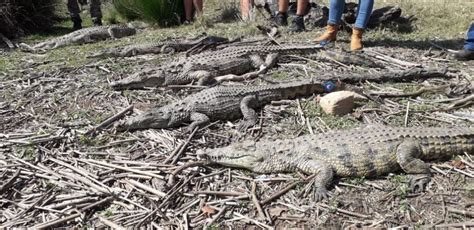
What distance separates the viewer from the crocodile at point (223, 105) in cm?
416

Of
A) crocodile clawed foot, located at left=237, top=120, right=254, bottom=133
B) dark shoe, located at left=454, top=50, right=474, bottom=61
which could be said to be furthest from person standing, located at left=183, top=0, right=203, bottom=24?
crocodile clawed foot, located at left=237, top=120, right=254, bottom=133

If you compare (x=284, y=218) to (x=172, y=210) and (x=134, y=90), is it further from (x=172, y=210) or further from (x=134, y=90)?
(x=134, y=90)

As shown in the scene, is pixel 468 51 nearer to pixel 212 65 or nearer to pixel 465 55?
pixel 465 55

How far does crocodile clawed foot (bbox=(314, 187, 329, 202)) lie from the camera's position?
307 centimetres

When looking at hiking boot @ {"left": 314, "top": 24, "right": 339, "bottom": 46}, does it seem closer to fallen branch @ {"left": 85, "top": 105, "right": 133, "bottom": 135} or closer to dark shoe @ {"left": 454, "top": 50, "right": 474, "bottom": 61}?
dark shoe @ {"left": 454, "top": 50, "right": 474, "bottom": 61}

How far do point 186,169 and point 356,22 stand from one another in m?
3.66

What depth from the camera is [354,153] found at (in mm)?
3232

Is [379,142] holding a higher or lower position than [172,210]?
higher

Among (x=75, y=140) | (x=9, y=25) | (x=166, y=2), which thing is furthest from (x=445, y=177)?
(x=9, y=25)

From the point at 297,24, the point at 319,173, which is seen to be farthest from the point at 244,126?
the point at 297,24

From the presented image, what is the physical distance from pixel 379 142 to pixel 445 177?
0.55 meters

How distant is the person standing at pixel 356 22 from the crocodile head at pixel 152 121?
2.92m

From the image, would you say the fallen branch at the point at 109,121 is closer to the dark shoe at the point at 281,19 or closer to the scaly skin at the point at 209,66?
the scaly skin at the point at 209,66

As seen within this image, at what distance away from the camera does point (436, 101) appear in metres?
4.39
